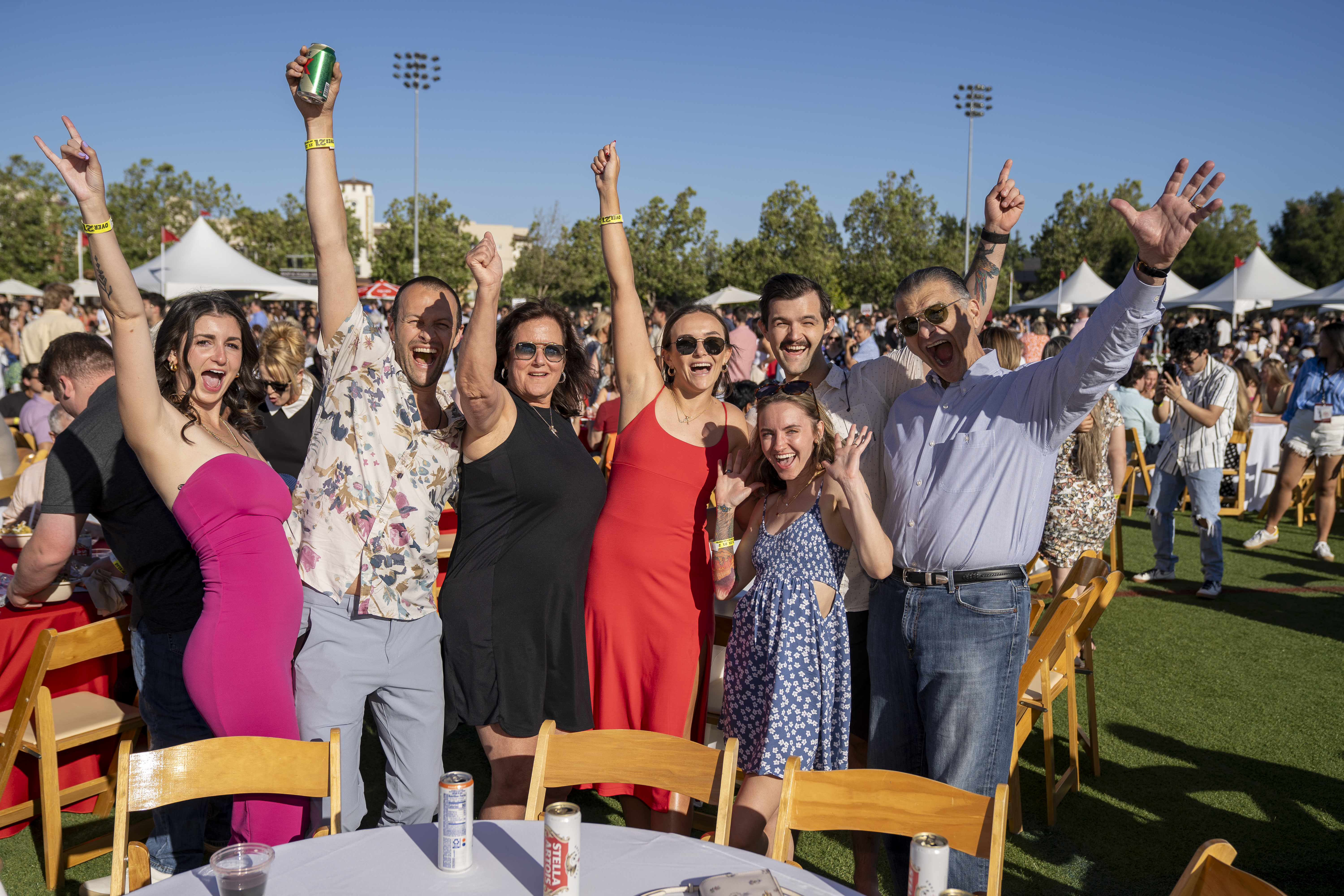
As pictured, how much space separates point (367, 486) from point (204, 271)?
17.7m

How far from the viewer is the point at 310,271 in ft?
153

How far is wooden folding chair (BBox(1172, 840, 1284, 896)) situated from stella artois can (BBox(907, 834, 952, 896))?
43 cm

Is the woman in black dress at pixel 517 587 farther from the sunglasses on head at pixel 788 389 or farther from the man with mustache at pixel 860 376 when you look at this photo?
the man with mustache at pixel 860 376

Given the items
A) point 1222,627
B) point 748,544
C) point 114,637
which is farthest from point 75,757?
point 1222,627

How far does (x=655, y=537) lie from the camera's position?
9.41ft

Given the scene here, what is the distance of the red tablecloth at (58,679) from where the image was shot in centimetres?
335

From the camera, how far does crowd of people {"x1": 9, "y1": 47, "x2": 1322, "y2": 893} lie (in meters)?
2.38

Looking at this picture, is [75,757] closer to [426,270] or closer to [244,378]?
[244,378]

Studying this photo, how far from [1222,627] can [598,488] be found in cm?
548

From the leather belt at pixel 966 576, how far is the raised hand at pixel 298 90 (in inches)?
86.5

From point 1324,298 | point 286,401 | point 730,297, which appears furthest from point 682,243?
point 286,401

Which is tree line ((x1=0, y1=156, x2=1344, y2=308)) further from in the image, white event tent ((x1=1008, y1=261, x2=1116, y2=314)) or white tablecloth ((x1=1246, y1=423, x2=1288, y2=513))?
white tablecloth ((x1=1246, y1=423, x2=1288, y2=513))

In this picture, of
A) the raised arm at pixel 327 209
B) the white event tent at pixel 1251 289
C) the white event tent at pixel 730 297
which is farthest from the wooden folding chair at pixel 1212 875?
the white event tent at pixel 730 297

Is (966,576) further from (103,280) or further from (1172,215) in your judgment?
(103,280)
